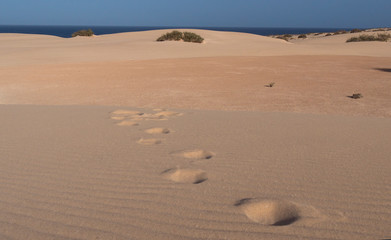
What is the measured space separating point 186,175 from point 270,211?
88cm

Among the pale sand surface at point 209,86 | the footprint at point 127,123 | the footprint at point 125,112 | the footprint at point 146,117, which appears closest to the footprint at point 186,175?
the footprint at point 127,123

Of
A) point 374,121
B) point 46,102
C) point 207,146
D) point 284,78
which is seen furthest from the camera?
point 284,78

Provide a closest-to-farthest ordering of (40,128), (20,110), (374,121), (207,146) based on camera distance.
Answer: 1. (207,146)
2. (40,128)
3. (374,121)
4. (20,110)

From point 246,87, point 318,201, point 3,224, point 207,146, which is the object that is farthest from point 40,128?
point 246,87

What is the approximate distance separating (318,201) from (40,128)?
3.76 m

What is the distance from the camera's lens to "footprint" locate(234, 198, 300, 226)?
2.30 m

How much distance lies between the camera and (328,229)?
7.14ft

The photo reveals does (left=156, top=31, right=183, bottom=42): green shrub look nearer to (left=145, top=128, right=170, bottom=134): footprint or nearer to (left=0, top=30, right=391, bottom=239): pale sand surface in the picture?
(left=0, top=30, right=391, bottom=239): pale sand surface

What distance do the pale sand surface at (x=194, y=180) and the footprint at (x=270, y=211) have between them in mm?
12

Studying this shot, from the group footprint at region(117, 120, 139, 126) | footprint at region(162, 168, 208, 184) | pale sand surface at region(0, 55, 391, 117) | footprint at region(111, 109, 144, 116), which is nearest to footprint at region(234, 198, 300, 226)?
footprint at region(162, 168, 208, 184)

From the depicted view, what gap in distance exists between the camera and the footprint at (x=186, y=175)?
2985 millimetres

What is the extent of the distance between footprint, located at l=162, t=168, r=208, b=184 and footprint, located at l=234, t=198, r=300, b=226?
1.73 ft

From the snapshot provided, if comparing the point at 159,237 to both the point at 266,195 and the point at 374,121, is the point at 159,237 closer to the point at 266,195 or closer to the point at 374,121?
the point at 266,195

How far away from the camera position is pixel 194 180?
2.99 metres
